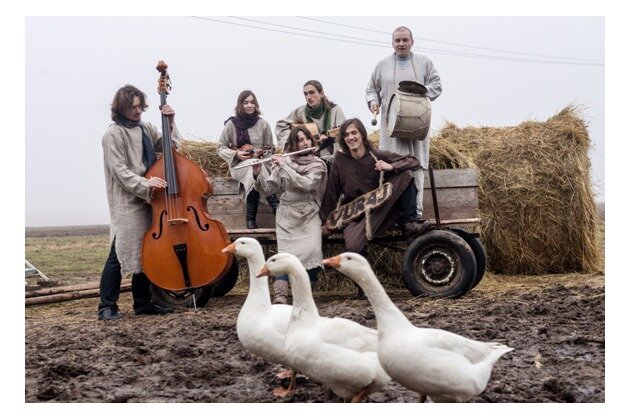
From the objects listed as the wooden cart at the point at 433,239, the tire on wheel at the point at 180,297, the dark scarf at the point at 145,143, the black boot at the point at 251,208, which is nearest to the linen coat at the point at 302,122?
the black boot at the point at 251,208

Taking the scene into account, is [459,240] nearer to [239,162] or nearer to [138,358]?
[239,162]

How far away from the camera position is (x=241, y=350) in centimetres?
566

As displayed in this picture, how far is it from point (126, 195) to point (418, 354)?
4.04 m

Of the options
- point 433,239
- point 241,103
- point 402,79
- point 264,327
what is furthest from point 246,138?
point 264,327

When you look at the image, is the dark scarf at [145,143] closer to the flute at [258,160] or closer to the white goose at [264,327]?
the flute at [258,160]

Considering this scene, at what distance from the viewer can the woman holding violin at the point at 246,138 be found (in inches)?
303

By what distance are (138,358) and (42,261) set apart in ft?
31.2

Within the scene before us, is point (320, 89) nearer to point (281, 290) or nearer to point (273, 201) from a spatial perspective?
point (273, 201)

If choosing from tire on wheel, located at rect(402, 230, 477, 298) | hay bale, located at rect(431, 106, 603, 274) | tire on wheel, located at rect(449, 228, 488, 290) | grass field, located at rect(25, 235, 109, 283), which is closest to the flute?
tire on wheel, located at rect(402, 230, 477, 298)

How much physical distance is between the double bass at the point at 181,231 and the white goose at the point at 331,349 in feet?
9.36

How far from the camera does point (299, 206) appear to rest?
733cm

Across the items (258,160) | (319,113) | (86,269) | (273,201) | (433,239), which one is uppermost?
(319,113)

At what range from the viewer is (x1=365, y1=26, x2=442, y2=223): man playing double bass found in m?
7.73

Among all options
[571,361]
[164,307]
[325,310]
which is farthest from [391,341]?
[164,307]
